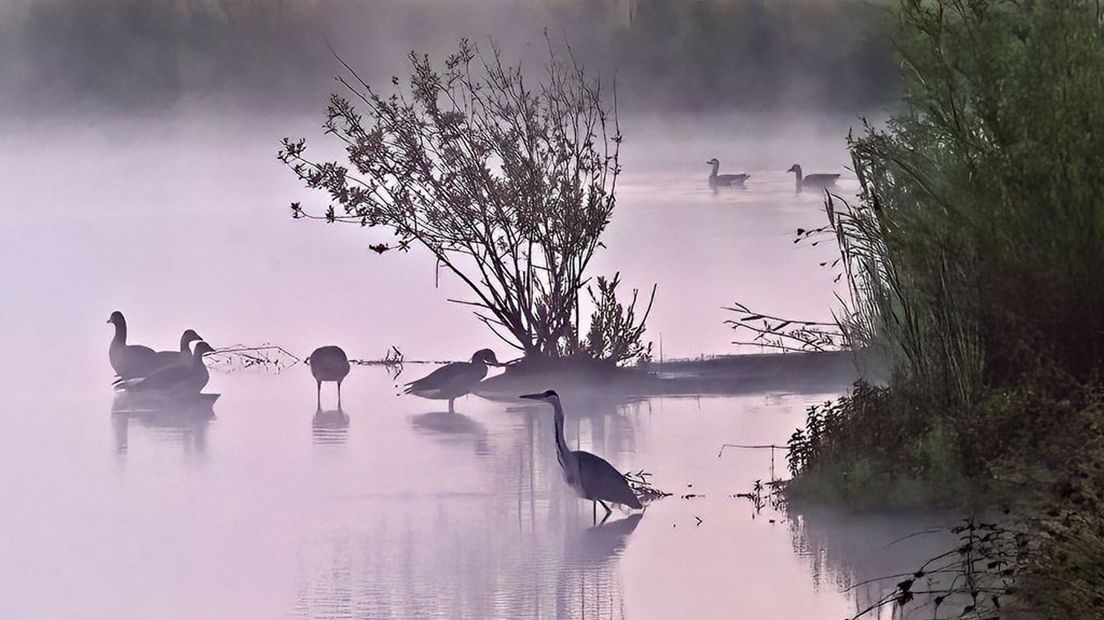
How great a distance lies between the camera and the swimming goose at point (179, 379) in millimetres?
6785

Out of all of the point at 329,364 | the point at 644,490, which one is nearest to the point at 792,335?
Result: the point at 329,364

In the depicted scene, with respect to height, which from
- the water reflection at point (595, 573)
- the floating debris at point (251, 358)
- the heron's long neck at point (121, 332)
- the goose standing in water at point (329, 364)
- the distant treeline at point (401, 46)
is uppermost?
the distant treeline at point (401, 46)

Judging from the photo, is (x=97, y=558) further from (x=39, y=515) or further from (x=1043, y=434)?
(x=1043, y=434)

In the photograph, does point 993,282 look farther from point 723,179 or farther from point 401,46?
point 401,46

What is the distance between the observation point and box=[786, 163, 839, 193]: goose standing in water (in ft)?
33.3

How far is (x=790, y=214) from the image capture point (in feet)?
32.0

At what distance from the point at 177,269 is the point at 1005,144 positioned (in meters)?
5.74

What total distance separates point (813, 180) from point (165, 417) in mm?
4784

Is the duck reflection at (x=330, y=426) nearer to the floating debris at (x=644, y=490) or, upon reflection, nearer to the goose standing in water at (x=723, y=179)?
the floating debris at (x=644, y=490)

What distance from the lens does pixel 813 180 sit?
10.3m

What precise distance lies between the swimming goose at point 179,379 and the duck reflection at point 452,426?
94 centimetres

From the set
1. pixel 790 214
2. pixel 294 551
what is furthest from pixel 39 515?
pixel 790 214

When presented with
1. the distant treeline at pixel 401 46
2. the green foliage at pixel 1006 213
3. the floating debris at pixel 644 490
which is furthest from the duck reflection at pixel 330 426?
the distant treeline at pixel 401 46

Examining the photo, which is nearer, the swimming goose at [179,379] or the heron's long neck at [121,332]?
the swimming goose at [179,379]
